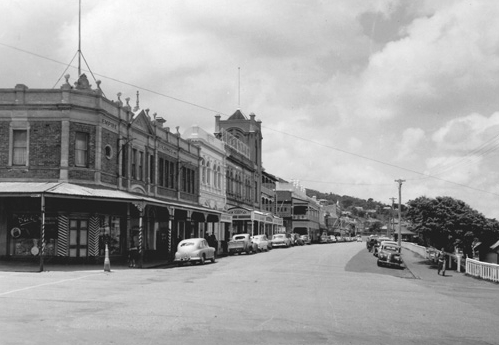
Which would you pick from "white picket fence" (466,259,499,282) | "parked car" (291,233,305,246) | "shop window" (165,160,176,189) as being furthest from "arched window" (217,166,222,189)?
"white picket fence" (466,259,499,282)

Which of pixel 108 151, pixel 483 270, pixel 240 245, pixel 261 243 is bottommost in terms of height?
pixel 483 270

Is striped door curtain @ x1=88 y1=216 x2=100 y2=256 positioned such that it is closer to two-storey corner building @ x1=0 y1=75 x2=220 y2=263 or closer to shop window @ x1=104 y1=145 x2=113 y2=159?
two-storey corner building @ x1=0 y1=75 x2=220 y2=263

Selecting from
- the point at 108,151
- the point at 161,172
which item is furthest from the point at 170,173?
the point at 108,151

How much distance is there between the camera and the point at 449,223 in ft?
123

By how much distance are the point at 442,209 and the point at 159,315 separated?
96.5 feet

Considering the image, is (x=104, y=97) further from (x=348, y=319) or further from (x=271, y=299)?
(x=348, y=319)

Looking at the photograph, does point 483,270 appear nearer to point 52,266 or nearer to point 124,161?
point 124,161

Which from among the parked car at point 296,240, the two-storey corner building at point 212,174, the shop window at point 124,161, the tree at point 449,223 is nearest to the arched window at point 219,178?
the two-storey corner building at point 212,174

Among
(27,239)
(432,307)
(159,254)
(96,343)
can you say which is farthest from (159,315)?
(159,254)

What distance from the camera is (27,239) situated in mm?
30766

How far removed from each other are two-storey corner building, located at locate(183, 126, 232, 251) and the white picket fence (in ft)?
65.6

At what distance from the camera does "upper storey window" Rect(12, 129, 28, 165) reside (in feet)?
101

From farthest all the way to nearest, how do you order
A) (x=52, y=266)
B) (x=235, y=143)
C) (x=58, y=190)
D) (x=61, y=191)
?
(x=235, y=143), (x=52, y=266), (x=58, y=190), (x=61, y=191)

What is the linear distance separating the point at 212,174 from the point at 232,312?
41.6 meters
